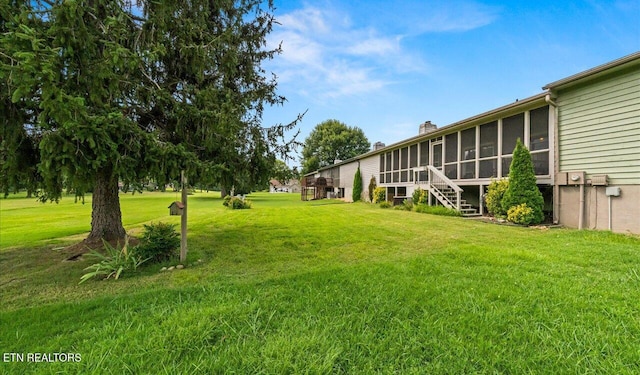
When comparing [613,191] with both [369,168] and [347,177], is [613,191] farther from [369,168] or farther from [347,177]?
[347,177]

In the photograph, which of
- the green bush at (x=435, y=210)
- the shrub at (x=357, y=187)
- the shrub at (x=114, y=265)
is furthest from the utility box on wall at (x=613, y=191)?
the shrub at (x=357, y=187)

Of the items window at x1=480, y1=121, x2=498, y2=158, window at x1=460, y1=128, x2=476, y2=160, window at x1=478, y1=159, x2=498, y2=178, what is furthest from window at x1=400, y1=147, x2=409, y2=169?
window at x1=478, y1=159, x2=498, y2=178

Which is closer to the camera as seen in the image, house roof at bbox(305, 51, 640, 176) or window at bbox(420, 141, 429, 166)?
house roof at bbox(305, 51, 640, 176)

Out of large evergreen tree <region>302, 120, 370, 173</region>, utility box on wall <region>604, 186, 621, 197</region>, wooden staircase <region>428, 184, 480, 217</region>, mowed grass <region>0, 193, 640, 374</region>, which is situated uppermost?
large evergreen tree <region>302, 120, 370, 173</region>

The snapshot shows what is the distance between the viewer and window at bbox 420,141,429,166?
1437cm

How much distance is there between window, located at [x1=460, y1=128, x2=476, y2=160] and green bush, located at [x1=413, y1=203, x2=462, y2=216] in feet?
8.07

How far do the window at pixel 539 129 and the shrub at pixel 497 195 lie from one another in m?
1.42

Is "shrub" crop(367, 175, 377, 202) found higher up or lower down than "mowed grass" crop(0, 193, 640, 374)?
higher up

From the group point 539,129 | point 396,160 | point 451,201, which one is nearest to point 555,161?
point 539,129

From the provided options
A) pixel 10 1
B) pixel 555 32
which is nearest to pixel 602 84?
pixel 555 32

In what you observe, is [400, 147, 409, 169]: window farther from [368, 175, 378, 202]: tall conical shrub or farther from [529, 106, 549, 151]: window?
[529, 106, 549, 151]: window

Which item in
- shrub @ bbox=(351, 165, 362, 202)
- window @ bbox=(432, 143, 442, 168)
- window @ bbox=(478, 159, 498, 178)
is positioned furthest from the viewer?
shrub @ bbox=(351, 165, 362, 202)

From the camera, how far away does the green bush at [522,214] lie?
7992 mm

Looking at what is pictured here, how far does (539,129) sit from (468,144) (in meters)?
2.92
